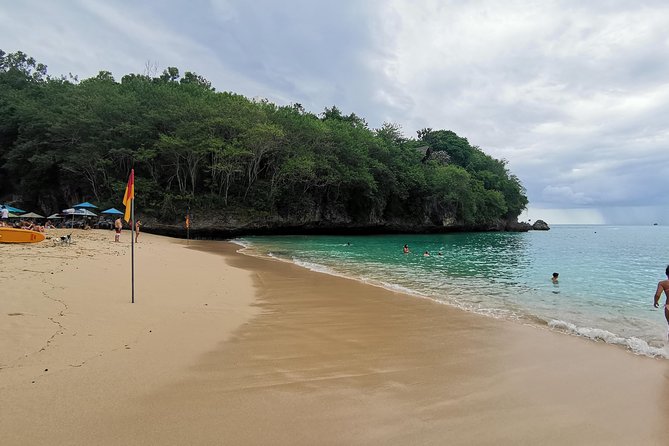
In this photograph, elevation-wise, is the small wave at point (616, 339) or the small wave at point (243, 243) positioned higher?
the small wave at point (243, 243)

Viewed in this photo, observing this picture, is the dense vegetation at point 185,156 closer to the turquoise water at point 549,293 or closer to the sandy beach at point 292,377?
the turquoise water at point 549,293

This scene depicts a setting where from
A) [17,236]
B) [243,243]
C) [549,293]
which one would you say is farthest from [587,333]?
[243,243]

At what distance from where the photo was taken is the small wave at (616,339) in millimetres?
→ 5544

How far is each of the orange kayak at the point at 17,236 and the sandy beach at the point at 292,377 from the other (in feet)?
21.7

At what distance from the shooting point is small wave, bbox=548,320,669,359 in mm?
5544

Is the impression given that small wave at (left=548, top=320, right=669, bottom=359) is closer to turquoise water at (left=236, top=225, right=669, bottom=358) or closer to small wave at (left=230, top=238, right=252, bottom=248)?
turquoise water at (left=236, top=225, right=669, bottom=358)

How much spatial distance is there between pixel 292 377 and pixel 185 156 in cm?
3658

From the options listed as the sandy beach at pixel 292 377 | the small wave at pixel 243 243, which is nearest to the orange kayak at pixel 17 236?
the sandy beach at pixel 292 377

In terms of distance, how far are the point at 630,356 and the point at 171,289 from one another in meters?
8.88

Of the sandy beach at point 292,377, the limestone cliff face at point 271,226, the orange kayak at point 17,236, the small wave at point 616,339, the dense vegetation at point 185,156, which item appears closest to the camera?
the sandy beach at point 292,377

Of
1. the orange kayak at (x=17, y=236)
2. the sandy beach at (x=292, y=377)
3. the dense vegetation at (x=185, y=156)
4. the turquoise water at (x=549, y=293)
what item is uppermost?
the dense vegetation at (x=185, y=156)

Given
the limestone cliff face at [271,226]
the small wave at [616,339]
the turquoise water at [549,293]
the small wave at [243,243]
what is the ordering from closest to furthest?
1. the small wave at [616,339]
2. the turquoise water at [549,293]
3. the small wave at [243,243]
4. the limestone cliff face at [271,226]

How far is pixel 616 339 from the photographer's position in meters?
6.12

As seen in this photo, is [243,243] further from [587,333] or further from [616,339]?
[616,339]
